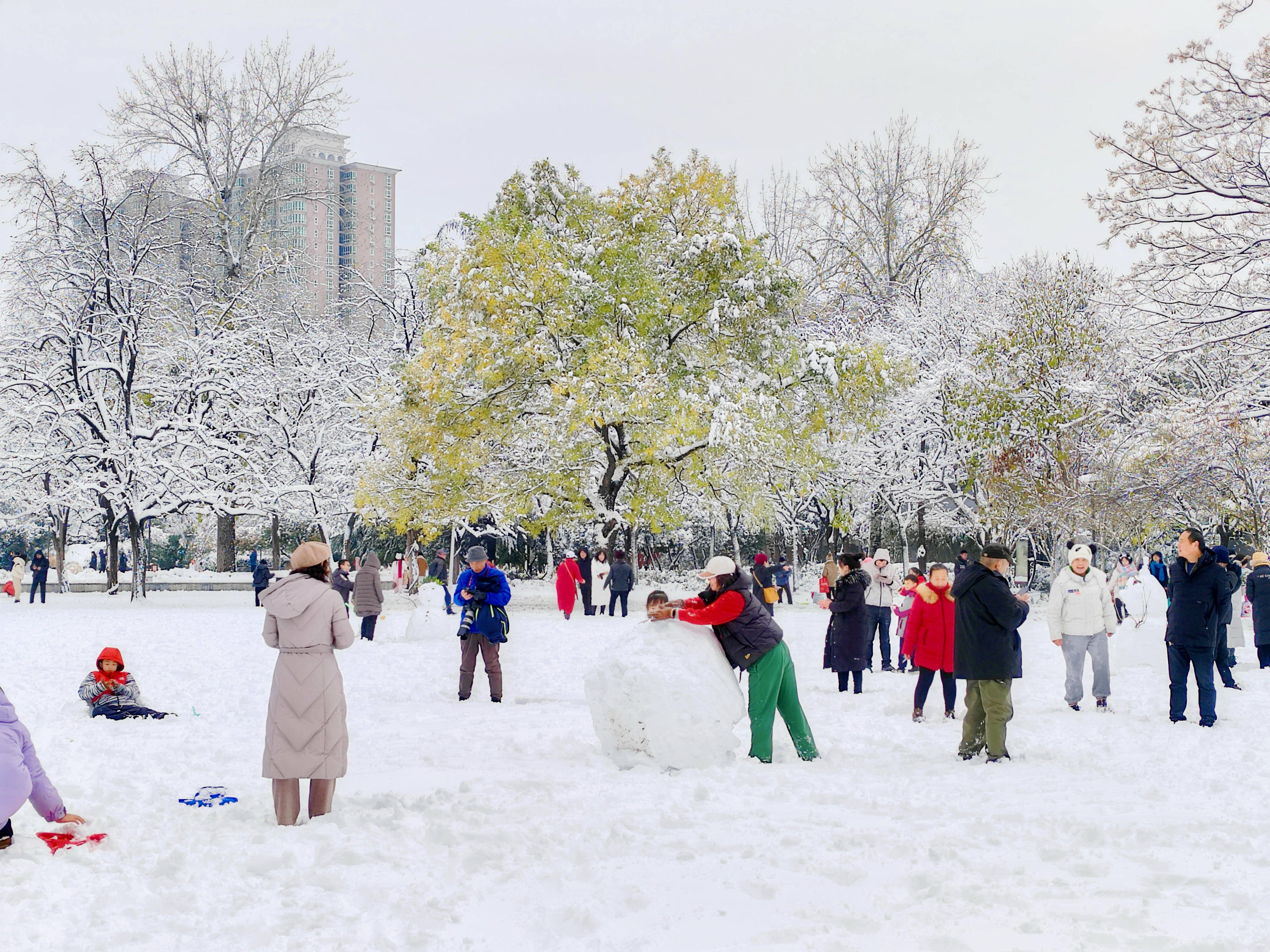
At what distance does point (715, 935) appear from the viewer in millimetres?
4629

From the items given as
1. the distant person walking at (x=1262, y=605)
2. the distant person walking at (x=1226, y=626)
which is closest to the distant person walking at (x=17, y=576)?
the distant person walking at (x=1226, y=626)

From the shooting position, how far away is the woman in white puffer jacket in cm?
1047

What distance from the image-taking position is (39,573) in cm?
2753

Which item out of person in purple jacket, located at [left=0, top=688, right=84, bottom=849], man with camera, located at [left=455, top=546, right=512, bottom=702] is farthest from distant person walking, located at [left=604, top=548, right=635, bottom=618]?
person in purple jacket, located at [left=0, top=688, right=84, bottom=849]

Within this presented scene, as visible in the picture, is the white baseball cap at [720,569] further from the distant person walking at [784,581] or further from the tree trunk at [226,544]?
the tree trunk at [226,544]

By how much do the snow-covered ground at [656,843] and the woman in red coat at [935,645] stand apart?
393 millimetres

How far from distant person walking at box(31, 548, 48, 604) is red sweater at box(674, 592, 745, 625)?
80.0 ft

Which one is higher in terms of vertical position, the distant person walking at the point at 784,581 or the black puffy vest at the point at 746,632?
the black puffy vest at the point at 746,632

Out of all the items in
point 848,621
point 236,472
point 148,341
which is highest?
point 148,341

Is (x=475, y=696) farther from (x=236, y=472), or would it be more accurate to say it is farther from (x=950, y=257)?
(x=950, y=257)

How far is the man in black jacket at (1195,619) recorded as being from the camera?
370 inches

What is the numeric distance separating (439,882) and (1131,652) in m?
11.4

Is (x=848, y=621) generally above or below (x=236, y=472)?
below

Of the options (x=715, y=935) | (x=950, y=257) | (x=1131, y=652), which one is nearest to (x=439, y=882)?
(x=715, y=935)
